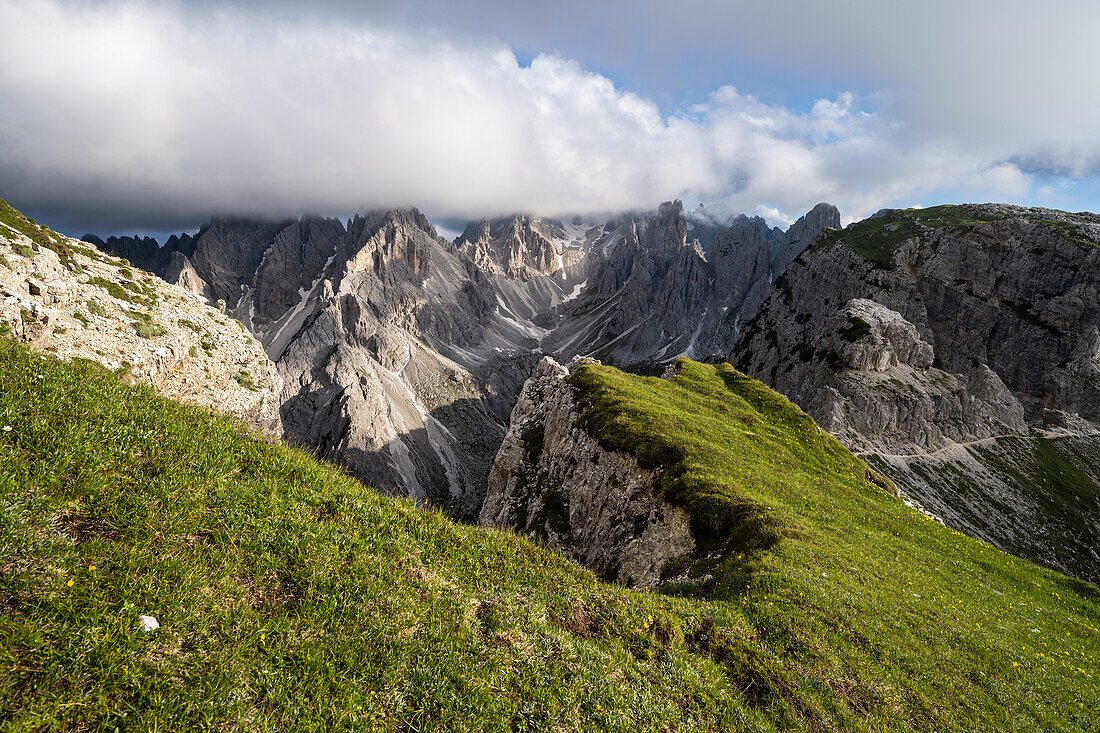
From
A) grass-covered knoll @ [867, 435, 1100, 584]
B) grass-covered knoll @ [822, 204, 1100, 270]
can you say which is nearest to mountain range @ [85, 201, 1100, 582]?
grass-covered knoll @ [867, 435, 1100, 584]

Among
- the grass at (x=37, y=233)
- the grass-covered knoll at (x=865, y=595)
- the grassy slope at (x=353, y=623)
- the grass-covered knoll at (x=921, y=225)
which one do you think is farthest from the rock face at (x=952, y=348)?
the grass at (x=37, y=233)

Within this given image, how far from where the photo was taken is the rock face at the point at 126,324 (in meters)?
20.1

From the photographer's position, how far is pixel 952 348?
5251 inches

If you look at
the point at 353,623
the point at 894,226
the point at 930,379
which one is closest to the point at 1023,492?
the point at 930,379

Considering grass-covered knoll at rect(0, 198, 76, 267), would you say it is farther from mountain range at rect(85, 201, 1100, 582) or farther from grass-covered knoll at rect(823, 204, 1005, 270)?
grass-covered knoll at rect(823, 204, 1005, 270)

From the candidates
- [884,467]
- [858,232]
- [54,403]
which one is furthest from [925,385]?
[54,403]

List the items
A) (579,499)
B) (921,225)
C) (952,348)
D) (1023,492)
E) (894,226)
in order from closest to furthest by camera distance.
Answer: (579,499)
(1023,492)
(952,348)
(921,225)
(894,226)

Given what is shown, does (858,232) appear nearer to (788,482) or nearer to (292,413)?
(788,482)

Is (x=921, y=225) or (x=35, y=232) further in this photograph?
(x=921, y=225)

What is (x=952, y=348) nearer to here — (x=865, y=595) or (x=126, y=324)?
(x=865, y=595)

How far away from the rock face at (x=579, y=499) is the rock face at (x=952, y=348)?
251 ft

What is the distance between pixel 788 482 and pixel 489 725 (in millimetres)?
24640

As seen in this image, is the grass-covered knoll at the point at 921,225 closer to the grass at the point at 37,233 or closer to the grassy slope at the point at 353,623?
the grassy slope at the point at 353,623

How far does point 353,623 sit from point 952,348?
185 metres
